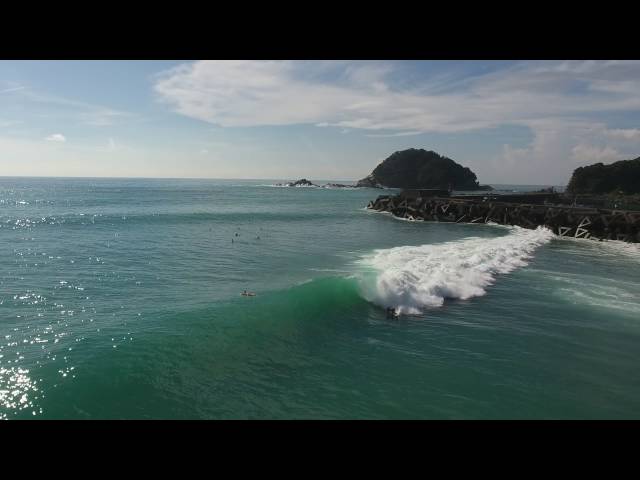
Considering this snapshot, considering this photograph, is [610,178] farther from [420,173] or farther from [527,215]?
[420,173]

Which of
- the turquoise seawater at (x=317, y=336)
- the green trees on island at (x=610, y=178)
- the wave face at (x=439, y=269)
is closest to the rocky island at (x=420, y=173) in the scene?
the green trees on island at (x=610, y=178)

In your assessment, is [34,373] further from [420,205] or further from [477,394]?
[420,205]

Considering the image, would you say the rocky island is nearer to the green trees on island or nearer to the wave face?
the green trees on island

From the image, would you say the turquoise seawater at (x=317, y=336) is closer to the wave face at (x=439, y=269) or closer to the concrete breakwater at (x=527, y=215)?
the wave face at (x=439, y=269)

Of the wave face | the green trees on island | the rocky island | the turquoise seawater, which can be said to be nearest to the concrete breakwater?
the wave face

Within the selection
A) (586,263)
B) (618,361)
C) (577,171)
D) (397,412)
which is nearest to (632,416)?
(618,361)

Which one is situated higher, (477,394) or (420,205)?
(420,205)
